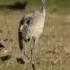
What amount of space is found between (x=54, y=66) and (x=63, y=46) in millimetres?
1387

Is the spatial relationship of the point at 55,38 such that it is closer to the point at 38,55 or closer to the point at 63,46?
the point at 63,46

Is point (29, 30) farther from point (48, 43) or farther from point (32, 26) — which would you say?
point (48, 43)

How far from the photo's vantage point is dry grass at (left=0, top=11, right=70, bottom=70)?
6.19 meters

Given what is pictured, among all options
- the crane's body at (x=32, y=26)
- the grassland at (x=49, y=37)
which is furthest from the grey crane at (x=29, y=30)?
the grassland at (x=49, y=37)

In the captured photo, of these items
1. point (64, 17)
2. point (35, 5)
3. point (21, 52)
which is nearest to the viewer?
point (21, 52)

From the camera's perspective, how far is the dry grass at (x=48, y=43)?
6.19 m

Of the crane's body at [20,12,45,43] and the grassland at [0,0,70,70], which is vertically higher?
the crane's body at [20,12,45,43]

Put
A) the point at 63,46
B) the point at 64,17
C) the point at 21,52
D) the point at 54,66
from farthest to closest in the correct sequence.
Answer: the point at 64,17
the point at 63,46
the point at 54,66
the point at 21,52

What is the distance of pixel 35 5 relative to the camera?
12.7 m

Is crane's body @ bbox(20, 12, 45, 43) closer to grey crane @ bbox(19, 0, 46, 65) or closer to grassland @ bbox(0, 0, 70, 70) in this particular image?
grey crane @ bbox(19, 0, 46, 65)

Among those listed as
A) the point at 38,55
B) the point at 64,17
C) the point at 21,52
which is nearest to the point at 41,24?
the point at 38,55

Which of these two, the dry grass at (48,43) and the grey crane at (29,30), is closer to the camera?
the grey crane at (29,30)

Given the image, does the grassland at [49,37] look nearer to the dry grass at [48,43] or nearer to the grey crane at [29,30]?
the dry grass at [48,43]

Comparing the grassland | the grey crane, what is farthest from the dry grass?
the grey crane
